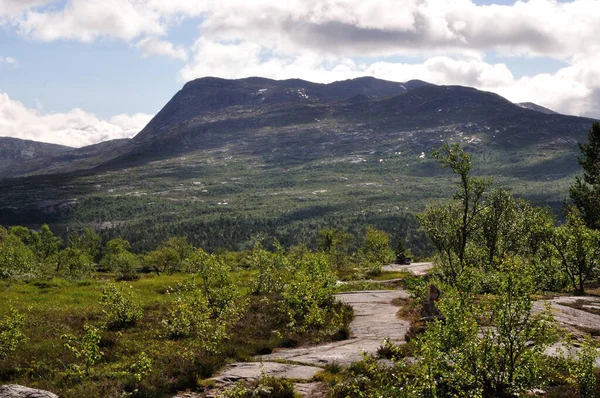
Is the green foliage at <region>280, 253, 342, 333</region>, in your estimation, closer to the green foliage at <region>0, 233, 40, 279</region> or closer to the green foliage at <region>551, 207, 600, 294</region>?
the green foliage at <region>551, 207, 600, 294</region>

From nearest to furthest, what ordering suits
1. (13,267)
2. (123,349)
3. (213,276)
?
1. (123,349)
2. (213,276)
3. (13,267)

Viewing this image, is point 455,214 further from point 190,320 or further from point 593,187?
point 593,187

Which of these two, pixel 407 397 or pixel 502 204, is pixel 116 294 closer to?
pixel 407 397

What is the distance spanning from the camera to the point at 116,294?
26.4 metres

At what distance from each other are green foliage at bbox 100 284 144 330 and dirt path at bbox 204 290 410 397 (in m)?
9.82

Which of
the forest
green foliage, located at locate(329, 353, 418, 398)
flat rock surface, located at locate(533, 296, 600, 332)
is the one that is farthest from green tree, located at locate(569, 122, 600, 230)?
green foliage, located at locate(329, 353, 418, 398)

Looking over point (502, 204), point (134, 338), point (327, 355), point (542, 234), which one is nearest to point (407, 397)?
point (327, 355)

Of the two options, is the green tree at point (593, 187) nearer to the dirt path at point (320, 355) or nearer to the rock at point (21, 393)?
the dirt path at point (320, 355)

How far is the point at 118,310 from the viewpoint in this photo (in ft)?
84.3

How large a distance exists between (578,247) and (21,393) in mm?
40109

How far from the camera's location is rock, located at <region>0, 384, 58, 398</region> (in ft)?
45.4

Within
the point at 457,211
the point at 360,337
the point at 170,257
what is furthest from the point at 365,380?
the point at 170,257

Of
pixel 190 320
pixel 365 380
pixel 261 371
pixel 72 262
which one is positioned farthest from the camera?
pixel 72 262

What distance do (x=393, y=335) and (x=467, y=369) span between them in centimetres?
1124
